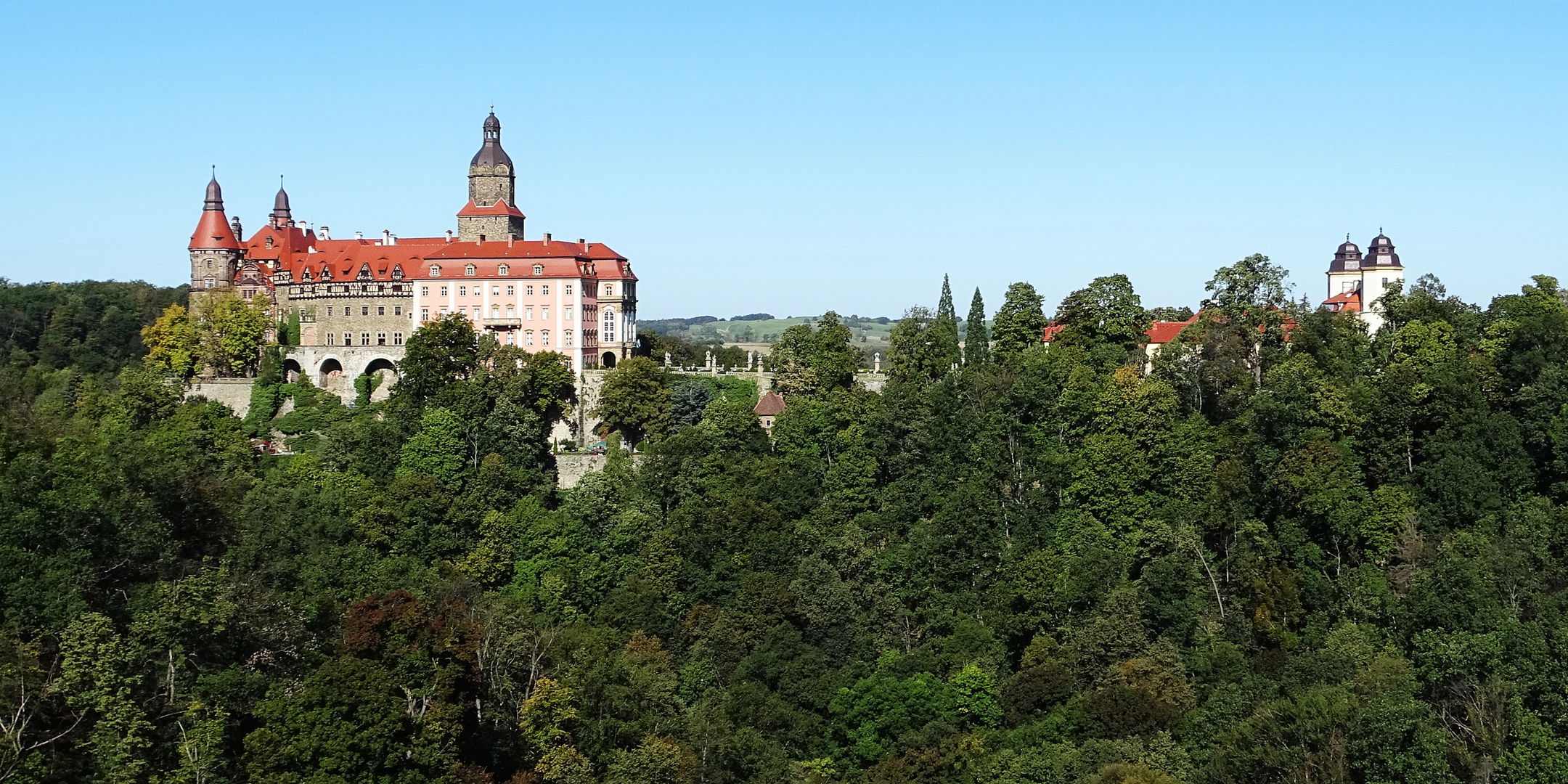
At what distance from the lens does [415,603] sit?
142 ft

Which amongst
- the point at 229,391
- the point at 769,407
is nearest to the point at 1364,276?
the point at 769,407

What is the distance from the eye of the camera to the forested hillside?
40.1 meters

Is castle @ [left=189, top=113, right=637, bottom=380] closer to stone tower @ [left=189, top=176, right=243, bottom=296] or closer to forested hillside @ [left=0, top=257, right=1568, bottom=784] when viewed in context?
stone tower @ [left=189, top=176, right=243, bottom=296]

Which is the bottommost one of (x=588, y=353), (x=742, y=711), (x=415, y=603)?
(x=742, y=711)

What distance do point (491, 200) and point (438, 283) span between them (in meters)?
6.22

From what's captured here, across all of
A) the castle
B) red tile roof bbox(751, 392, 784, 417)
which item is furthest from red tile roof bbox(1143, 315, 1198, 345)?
the castle

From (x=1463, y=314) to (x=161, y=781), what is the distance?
145 feet

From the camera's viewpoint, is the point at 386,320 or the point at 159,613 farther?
the point at 386,320

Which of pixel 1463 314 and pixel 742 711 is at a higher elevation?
pixel 1463 314

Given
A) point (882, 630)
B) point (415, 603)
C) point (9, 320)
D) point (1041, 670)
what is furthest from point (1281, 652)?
point (9, 320)

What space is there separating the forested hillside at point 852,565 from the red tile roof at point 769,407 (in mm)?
1118

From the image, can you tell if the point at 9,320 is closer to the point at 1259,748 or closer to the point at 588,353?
the point at 588,353

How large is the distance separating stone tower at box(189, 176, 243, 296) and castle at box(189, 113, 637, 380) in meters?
0.05

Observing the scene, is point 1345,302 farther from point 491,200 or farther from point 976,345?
point 491,200
